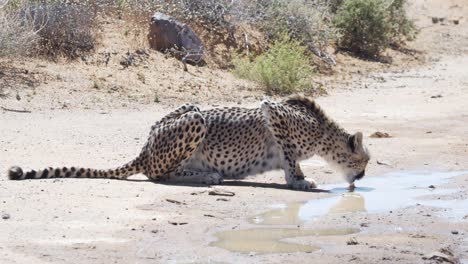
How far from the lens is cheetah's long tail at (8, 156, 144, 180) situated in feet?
33.8

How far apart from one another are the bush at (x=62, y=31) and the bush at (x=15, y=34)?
1.38 ft

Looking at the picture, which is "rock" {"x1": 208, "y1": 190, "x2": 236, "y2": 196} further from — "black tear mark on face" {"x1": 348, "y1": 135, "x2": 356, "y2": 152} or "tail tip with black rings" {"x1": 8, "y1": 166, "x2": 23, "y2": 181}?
"tail tip with black rings" {"x1": 8, "y1": 166, "x2": 23, "y2": 181}

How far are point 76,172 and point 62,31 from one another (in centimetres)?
880

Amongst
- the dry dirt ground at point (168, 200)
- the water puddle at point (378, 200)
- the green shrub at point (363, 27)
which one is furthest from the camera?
the green shrub at point (363, 27)

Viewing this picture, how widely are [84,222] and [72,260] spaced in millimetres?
1338

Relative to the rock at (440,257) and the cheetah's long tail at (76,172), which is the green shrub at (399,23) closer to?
the cheetah's long tail at (76,172)

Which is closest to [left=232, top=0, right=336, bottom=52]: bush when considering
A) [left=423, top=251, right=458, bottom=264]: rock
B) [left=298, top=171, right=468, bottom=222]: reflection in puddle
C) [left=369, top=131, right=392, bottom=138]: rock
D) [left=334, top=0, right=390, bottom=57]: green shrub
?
[left=334, top=0, right=390, bottom=57]: green shrub

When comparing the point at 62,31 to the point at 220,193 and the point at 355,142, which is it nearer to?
the point at 355,142

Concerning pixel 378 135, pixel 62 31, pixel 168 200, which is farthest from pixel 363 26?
pixel 168 200

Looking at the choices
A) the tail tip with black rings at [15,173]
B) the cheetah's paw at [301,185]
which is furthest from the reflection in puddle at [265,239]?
the tail tip with black rings at [15,173]

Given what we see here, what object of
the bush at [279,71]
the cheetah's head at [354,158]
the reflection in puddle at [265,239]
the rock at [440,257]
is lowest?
the reflection in puddle at [265,239]

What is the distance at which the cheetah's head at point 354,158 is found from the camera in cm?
1132

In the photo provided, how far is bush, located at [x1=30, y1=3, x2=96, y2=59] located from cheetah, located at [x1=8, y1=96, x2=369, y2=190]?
8.22 metres

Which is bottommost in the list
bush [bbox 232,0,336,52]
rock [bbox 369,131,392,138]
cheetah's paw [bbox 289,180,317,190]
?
cheetah's paw [bbox 289,180,317,190]
